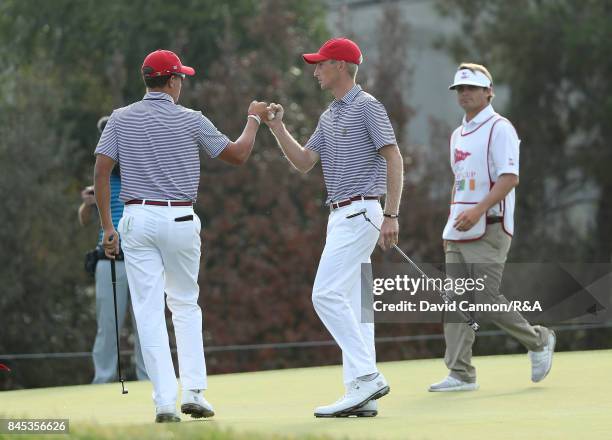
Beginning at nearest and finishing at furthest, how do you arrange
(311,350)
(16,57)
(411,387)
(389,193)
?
(389,193), (411,387), (311,350), (16,57)

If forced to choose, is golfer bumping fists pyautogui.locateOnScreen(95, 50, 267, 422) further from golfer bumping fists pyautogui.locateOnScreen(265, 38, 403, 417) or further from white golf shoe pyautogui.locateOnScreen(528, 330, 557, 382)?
white golf shoe pyautogui.locateOnScreen(528, 330, 557, 382)

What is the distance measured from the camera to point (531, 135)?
27297mm

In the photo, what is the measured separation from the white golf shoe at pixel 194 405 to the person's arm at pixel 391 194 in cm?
131

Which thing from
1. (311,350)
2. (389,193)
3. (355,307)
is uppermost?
(389,193)

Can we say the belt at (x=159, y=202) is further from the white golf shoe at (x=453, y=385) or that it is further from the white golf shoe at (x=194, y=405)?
the white golf shoe at (x=453, y=385)

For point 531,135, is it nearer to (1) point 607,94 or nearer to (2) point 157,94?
(1) point 607,94

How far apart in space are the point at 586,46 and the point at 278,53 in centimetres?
816

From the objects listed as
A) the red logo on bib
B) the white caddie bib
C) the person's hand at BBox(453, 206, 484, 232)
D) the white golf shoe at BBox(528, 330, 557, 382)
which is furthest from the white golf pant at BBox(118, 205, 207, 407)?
the white golf shoe at BBox(528, 330, 557, 382)

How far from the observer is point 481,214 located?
9383 millimetres

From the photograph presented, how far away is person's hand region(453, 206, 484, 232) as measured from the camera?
9359 mm

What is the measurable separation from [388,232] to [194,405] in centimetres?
141

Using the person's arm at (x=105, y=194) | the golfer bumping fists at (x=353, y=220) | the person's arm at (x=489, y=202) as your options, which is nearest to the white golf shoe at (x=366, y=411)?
the golfer bumping fists at (x=353, y=220)

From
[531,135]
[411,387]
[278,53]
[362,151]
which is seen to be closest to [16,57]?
[278,53]

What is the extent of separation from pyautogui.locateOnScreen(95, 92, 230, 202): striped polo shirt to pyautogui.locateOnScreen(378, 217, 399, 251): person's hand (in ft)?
3.46
